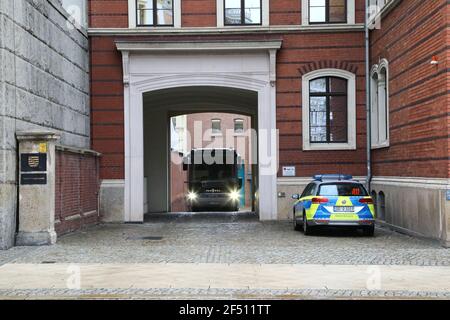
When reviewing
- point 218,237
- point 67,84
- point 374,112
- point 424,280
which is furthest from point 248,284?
point 374,112

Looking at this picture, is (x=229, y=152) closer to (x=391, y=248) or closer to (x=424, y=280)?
(x=391, y=248)

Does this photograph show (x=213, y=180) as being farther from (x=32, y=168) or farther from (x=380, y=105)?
(x=32, y=168)

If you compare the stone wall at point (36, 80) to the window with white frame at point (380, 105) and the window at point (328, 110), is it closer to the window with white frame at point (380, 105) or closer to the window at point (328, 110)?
the window at point (328, 110)

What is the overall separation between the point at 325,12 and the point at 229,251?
37.8 ft

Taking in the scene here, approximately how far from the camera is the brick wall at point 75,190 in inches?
669

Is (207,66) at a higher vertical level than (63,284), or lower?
higher

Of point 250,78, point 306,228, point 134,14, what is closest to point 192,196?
point 250,78

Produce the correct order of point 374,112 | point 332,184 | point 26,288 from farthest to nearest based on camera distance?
point 374,112 < point 332,184 < point 26,288

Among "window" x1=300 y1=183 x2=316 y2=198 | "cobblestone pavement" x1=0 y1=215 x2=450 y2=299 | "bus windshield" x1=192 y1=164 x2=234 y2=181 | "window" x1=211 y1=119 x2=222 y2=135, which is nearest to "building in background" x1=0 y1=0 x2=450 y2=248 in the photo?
"cobblestone pavement" x1=0 y1=215 x2=450 y2=299

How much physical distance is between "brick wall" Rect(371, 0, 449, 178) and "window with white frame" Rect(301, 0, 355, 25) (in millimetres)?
2298

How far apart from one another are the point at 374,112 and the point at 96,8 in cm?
986

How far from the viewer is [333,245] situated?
15000 mm

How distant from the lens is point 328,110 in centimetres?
2264

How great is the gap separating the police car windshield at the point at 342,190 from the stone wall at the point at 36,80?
7.00 meters
